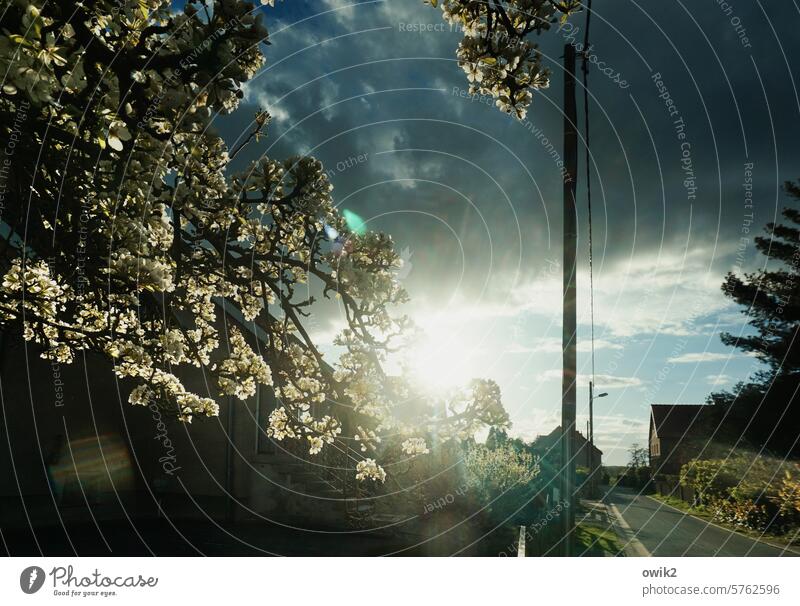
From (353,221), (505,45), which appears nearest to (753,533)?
(353,221)

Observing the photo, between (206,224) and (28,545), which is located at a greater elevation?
(206,224)

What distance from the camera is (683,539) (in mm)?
24422

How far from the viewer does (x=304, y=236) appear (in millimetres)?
7977

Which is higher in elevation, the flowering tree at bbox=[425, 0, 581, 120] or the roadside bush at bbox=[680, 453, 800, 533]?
the flowering tree at bbox=[425, 0, 581, 120]

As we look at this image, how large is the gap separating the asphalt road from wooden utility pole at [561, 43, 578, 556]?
14007 mm

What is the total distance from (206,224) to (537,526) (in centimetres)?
1276

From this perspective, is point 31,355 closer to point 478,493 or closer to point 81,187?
point 81,187

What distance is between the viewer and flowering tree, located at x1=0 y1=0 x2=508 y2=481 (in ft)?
14.1

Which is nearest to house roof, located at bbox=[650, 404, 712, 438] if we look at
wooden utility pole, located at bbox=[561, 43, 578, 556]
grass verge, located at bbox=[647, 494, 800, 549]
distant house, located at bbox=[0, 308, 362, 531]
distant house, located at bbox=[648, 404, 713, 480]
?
distant house, located at bbox=[648, 404, 713, 480]

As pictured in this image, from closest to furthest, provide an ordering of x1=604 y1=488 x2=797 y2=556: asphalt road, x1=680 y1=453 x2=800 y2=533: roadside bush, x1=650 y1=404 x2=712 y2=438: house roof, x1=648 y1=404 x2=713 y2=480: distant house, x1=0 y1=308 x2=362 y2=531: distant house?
x1=0 y1=308 x2=362 y2=531: distant house → x1=604 y1=488 x2=797 y2=556: asphalt road → x1=680 y1=453 x2=800 y2=533: roadside bush → x1=648 y1=404 x2=713 y2=480: distant house → x1=650 y1=404 x2=712 y2=438: house roof

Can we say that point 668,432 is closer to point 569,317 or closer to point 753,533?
point 753,533

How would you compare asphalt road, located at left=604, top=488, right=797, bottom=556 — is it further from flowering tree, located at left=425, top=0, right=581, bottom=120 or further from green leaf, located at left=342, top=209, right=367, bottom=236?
flowering tree, located at left=425, top=0, right=581, bottom=120

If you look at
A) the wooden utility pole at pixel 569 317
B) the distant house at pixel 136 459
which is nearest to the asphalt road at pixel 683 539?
the distant house at pixel 136 459
